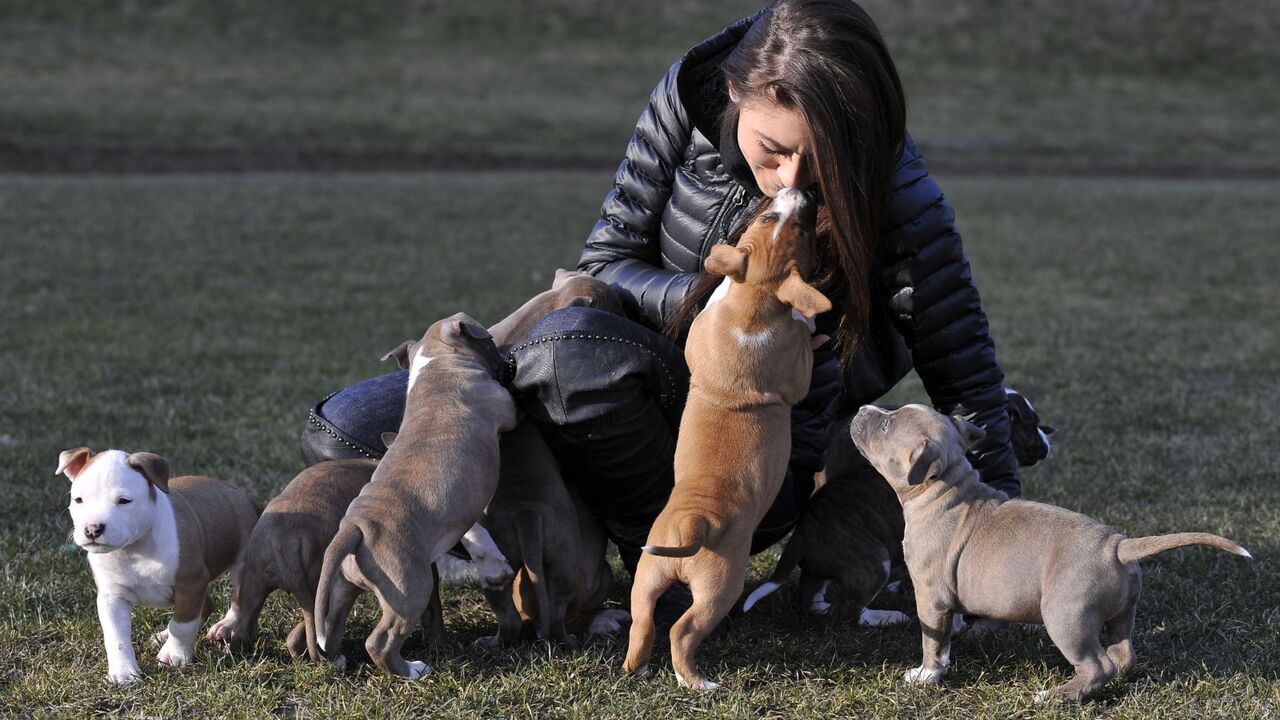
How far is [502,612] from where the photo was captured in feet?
13.2

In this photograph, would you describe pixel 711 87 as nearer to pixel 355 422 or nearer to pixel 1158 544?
pixel 355 422

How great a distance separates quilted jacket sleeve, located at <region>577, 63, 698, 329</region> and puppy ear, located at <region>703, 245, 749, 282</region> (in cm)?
57

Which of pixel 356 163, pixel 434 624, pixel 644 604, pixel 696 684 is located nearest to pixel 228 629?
pixel 434 624

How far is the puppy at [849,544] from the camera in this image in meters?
4.31

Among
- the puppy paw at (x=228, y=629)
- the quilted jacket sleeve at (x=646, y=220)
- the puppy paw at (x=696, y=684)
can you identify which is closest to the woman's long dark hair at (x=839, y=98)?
the quilted jacket sleeve at (x=646, y=220)

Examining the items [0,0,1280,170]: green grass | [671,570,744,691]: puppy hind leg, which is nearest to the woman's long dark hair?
[671,570,744,691]: puppy hind leg

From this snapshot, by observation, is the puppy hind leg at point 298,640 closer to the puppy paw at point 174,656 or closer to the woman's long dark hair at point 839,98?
the puppy paw at point 174,656

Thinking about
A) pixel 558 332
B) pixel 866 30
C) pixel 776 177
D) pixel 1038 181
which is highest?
pixel 866 30

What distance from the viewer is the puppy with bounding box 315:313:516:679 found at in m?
3.51

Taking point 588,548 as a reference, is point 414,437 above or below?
above

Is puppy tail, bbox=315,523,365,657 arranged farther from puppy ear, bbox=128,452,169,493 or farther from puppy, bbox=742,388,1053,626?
puppy, bbox=742,388,1053,626

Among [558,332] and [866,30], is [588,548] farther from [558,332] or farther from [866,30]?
[866,30]

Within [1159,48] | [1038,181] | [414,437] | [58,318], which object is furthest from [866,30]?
[1159,48]

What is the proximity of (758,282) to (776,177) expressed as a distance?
1.38ft
